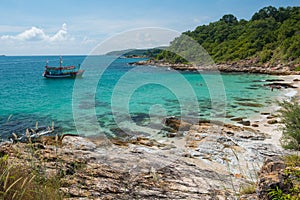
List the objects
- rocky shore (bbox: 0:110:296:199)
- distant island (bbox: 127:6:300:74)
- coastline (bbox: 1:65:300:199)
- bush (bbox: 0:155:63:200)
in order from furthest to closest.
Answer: distant island (bbox: 127:6:300:74)
coastline (bbox: 1:65:300:199)
rocky shore (bbox: 0:110:296:199)
bush (bbox: 0:155:63:200)

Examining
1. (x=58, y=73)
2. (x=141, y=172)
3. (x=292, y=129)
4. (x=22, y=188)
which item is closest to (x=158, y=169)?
(x=141, y=172)

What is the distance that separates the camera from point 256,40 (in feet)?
202

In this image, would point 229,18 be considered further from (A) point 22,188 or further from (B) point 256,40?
(A) point 22,188

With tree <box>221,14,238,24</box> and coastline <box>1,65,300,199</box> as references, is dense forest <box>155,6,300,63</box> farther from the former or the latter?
coastline <box>1,65,300,199</box>

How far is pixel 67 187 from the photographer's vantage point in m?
4.14

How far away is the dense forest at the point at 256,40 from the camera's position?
50525 millimetres

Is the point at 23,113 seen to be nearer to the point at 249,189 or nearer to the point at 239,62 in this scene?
the point at 249,189

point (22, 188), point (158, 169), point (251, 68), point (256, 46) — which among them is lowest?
point (158, 169)

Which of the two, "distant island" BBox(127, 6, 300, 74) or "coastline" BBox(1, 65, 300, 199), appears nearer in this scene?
"coastline" BBox(1, 65, 300, 199)

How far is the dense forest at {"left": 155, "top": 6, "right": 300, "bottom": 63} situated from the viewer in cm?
5053

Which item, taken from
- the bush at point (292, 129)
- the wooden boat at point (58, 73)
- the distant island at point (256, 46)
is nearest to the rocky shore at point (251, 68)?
the distant island at point (256, 46)

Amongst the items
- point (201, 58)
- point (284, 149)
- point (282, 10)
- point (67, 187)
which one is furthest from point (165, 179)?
point (282, 10)

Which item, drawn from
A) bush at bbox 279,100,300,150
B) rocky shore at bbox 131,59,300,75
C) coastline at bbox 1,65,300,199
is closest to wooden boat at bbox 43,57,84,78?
rocky shore at bbox 131,59,300,75

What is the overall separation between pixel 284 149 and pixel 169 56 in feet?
259
